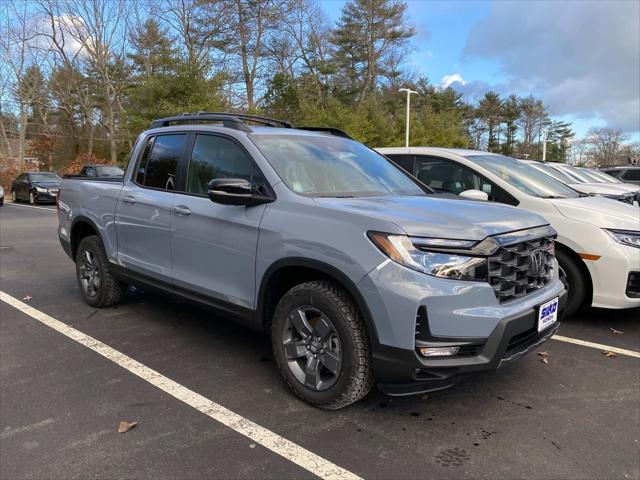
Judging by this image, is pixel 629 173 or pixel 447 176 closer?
pixel 447 176

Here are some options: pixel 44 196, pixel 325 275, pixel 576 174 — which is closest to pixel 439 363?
pixel 325 275

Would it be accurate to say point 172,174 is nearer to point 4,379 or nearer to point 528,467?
point 4,379

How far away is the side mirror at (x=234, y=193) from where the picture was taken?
331 cm

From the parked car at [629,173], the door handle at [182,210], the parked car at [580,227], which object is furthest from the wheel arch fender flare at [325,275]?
the parked car at [629,173]

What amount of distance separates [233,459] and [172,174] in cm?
251

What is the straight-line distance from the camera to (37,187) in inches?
874

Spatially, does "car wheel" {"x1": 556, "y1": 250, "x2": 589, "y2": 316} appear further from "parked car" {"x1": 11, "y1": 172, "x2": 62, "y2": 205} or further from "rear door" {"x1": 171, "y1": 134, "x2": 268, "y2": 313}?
"parked car" {"x1": 11, "y1": 172, "x2": 62, "y2": 205}

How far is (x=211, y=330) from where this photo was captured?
15.6 feet

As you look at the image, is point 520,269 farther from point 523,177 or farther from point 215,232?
point 523,177

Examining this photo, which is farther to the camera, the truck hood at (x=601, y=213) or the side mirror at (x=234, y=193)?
the truck hood at (x=601, y=213)

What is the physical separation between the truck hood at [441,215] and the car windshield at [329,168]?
31 cm

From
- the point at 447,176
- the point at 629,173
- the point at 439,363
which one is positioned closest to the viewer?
the point at 439,363

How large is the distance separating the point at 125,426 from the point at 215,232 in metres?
1.41

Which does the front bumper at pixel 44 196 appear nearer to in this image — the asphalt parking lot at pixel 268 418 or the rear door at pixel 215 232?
the asphalt parking lot at pixel 268 418
